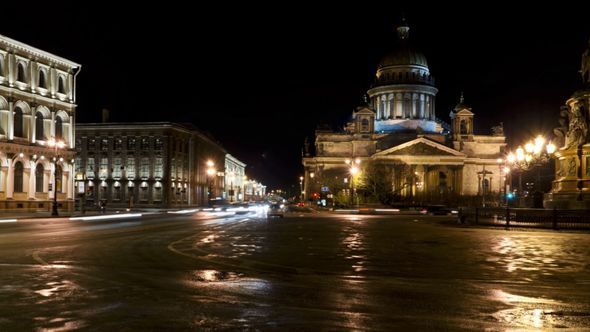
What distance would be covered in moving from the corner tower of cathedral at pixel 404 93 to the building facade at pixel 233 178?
42440 millimetres

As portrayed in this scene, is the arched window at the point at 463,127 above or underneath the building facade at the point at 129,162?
above

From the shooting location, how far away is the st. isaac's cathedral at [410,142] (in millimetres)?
113812

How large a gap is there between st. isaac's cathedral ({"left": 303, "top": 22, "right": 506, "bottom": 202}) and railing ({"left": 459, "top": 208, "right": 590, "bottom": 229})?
7141 cm

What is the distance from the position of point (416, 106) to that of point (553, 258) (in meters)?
110

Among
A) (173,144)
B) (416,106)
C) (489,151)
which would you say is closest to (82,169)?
(173,144)

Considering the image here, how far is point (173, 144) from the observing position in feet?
327

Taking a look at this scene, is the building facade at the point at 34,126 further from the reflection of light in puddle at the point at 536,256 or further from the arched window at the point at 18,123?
the reflection of light in puddle at the point at 536,256

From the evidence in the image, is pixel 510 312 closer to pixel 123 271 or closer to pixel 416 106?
pixel 123 271

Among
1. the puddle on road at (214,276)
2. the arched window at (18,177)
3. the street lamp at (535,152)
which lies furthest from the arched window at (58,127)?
the puddle on road at (214,276)

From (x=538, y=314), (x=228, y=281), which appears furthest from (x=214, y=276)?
(x=538, y=314)

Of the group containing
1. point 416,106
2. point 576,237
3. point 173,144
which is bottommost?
point 576,237

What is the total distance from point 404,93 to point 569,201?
9436cm

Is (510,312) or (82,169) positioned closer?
(510,312)

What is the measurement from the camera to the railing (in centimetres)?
2986
